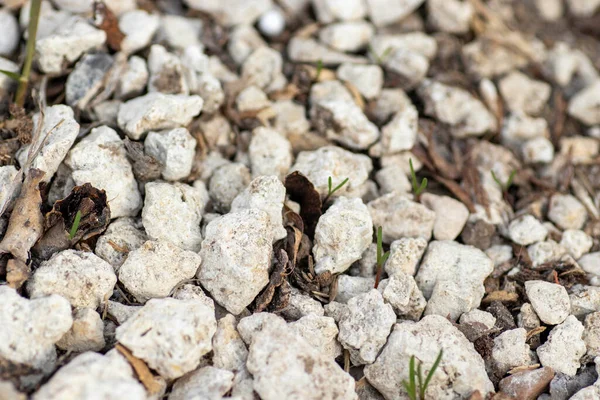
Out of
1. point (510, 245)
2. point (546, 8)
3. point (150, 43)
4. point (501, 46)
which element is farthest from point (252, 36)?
point (546, 8)

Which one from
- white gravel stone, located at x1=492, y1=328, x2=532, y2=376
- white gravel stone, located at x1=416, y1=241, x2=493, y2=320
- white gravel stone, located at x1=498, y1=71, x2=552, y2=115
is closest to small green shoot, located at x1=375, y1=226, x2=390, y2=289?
white gravel stone, located at x1=416, y1=241, x2=493, y2=320

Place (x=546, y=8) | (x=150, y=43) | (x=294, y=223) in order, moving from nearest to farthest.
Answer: (x=294, y=223) < (x=150, y=43) < (x=546, y=8)

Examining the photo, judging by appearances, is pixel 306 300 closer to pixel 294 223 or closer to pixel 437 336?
pixel 294 223

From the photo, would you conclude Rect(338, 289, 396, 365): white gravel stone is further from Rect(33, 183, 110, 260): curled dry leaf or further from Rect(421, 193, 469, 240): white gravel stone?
Rect(33, 183, 110, 260): curled dry leaf

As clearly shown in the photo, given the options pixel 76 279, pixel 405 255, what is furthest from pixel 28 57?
pixel 405 255

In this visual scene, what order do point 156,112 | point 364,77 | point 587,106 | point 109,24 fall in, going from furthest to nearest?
point 587,106, point 364,77, point 109,24, point 156,112

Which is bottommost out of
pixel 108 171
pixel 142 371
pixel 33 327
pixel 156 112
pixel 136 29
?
pixel 142 371

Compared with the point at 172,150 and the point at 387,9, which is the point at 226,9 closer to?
the point at 387,9
